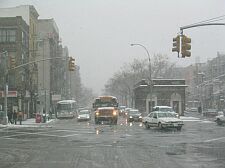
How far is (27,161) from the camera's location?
16766mm

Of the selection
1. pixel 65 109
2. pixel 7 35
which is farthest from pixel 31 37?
pixel 7 35

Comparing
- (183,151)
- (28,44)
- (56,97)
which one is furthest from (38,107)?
(183,151)

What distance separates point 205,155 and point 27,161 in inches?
256

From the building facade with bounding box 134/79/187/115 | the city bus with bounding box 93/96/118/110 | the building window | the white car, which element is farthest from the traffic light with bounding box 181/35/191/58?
the building facade with bounding box 134/79/187/115

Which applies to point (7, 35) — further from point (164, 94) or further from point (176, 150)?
point (176, 150)

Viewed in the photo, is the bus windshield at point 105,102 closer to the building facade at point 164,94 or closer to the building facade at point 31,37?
the building facade at point 31,37

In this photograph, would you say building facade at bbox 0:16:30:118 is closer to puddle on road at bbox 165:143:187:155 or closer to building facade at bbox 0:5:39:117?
building facade at bbox 0:5:39:117

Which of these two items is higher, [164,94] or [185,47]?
[185,47]

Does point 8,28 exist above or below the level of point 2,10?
below

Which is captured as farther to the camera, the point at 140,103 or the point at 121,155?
the point at 140,103

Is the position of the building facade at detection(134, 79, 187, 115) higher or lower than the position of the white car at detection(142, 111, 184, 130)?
higher

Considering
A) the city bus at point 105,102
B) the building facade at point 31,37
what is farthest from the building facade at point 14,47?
the city bus at point 105,102

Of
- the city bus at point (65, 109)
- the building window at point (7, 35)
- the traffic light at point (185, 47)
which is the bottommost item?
the city bus at point (65, 109)

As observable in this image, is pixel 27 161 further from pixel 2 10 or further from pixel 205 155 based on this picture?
pixel 2 10
